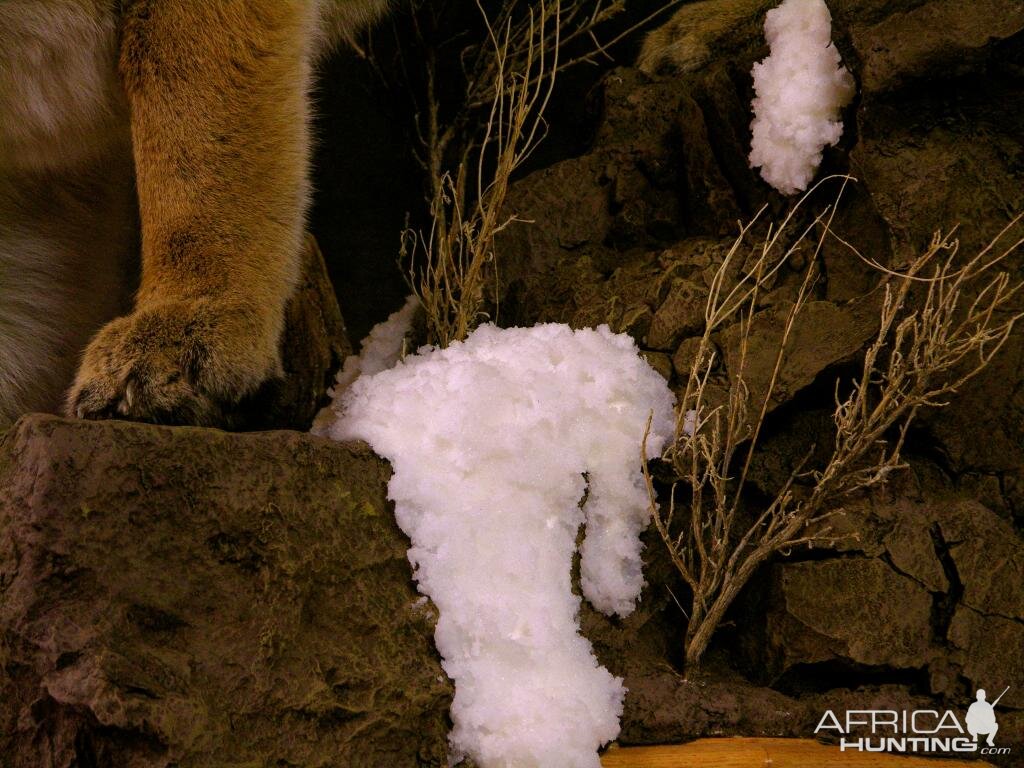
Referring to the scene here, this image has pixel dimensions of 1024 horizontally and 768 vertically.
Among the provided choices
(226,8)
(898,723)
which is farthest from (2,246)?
(898,723)

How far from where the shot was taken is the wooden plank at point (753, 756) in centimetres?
Answer: 182

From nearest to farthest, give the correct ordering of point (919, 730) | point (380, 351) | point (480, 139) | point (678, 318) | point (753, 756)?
point (753, 756) → point (919, 730) → point (678, 318) → point (380, 351) → point (480, 139)

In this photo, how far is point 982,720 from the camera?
1998mm

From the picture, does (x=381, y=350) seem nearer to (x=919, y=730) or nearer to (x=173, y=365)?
(x=173, y=365)

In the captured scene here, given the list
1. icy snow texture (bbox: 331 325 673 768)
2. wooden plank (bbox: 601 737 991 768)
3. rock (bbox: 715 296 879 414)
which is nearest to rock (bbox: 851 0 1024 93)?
rock (bbox: 715 296 879 414)

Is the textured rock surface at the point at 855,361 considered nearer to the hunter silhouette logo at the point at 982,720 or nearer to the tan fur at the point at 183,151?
the hunter silhouette logo at the point at 982,720

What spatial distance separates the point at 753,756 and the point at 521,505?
26.5 inches

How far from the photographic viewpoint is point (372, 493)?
187 centimetres

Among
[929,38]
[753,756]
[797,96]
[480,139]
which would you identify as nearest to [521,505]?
[753,756]

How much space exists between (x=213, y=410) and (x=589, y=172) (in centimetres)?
142

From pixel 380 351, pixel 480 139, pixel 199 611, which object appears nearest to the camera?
pixel 199 611

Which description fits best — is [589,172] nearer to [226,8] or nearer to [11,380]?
[226,8]

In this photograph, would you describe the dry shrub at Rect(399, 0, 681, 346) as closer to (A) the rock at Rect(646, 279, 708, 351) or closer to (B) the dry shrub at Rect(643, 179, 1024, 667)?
(A) the rock at Rect(646, 279, 708, 351)

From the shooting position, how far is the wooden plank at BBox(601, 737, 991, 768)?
5.98ft
